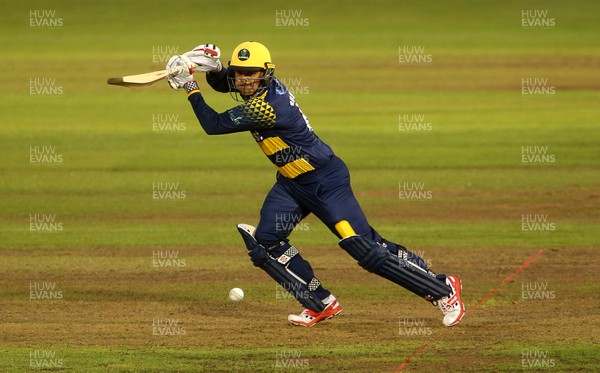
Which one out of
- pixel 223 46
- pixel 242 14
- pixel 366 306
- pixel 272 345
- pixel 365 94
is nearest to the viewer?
pixel 272 345

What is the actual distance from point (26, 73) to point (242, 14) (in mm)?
16919

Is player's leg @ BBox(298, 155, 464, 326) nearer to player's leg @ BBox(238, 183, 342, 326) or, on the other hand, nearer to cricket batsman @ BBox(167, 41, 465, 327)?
cricket batsman @ BBox(167, 41, 465, 327)

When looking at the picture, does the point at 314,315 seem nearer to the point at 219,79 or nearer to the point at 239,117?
the point at 239,117

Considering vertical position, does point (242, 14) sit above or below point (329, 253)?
above

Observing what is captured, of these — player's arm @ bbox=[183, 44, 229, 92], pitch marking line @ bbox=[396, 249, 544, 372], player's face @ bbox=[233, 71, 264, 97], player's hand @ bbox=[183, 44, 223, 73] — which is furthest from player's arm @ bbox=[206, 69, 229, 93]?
pitch marking line @ bbox=[396, 249, 544, 372]

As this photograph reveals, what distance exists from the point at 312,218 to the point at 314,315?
27.1 ft

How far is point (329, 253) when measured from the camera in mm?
17609

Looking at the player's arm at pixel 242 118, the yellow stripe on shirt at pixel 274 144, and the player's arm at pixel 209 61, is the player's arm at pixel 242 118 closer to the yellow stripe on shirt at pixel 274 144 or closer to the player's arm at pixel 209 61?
the yellow stripe on shirt at pixel 274 144

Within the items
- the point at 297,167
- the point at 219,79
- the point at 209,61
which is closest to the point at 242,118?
the point at 297,167

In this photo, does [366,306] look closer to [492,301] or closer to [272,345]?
[492,301]

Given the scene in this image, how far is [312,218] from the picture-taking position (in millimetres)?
20938

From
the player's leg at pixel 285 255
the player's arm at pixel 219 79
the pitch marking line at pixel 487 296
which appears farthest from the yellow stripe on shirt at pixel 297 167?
the pitch marking line at pixel 487 296

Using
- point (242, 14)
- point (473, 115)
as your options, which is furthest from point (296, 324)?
point (242, 14)

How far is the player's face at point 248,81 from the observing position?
39.3 ft
